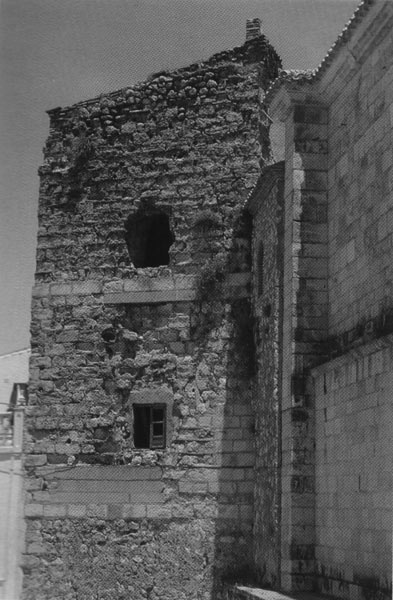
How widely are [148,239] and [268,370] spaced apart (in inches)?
130

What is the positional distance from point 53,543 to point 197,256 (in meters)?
4.09

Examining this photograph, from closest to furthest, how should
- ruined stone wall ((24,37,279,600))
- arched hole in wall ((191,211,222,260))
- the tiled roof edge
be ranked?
the tiled roof edge, ruined stone wall ((24,37,279,600)), arched hole in wall ((191,211,222,260))

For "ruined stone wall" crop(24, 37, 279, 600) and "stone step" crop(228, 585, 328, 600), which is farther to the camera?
"ruined stone wall" crop(24, 37, 279, 600)

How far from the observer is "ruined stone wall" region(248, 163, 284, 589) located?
443 inches

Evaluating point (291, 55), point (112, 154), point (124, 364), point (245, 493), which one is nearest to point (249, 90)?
point (291, 55)

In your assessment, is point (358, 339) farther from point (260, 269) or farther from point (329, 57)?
point (260, 269)

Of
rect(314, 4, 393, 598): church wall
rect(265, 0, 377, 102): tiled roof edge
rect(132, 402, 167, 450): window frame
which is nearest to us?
rect(314, 4, 393, 598): church wall

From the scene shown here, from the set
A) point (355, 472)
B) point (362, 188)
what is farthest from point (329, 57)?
point (355, 472)

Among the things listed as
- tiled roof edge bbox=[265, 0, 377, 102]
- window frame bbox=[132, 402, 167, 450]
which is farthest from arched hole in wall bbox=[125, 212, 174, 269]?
tiled roof edge bbox=[265, 0, 377, 102]

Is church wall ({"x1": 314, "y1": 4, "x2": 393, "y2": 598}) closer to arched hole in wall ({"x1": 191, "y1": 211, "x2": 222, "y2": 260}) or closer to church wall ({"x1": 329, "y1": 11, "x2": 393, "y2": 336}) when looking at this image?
church wall ({"x1": 329, "y1": 11, "x2": 393, "y2": 336})

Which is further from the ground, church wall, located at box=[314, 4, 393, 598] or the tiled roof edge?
the tiled roof edge

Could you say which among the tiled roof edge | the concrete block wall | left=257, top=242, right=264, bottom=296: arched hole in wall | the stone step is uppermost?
the tiled roof edge

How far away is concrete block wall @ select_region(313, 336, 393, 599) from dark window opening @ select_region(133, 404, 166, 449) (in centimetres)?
315

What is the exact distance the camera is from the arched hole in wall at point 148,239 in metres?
14.1
